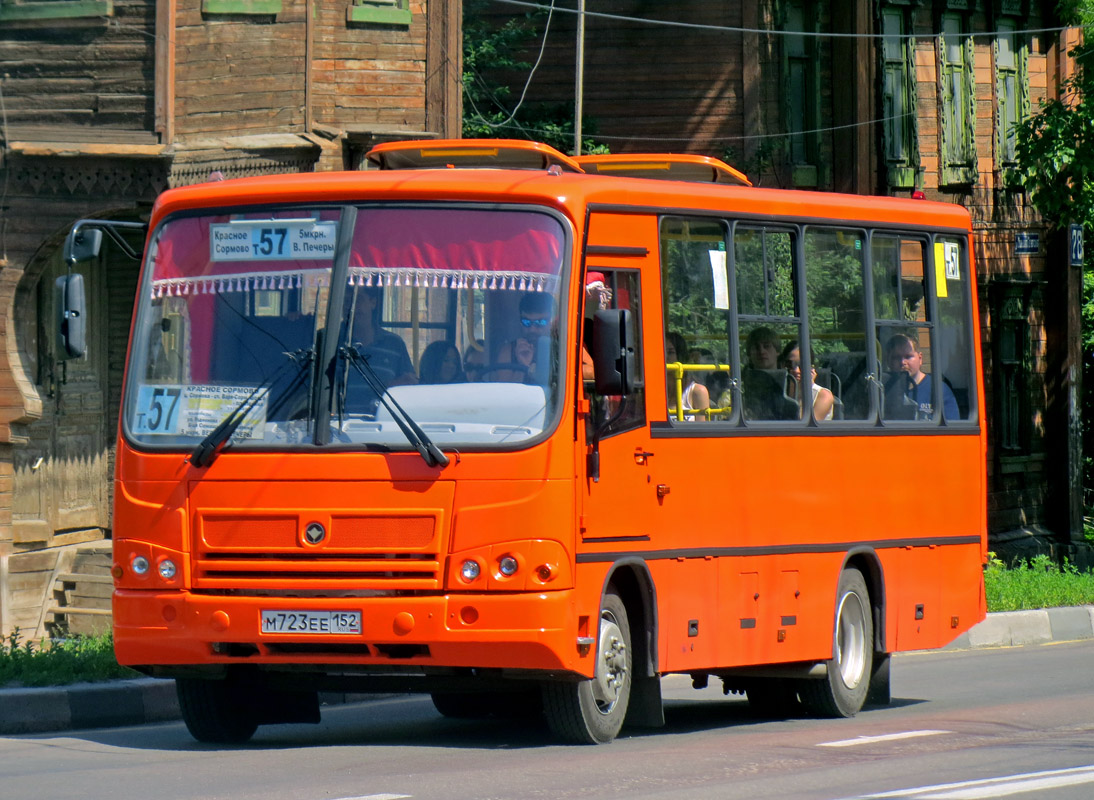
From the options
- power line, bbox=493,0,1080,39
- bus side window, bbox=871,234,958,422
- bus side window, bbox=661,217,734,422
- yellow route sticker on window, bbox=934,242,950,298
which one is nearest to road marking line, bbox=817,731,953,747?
bus side window, bbox=661,217,734,422

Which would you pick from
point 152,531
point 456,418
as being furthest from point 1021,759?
point 152,531

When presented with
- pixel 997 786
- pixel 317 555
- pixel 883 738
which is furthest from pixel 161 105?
pixel 997 786

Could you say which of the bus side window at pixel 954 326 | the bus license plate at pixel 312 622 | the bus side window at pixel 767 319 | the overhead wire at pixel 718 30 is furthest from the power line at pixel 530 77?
the bus license plate at pixel 312 622

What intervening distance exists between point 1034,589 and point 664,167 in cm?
972

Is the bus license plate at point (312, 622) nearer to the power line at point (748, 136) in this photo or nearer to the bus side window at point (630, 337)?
the bus side window at point (630, 337)

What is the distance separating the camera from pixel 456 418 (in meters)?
9.05

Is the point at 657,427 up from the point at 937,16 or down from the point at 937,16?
down

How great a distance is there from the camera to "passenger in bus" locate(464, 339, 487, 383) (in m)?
9.10

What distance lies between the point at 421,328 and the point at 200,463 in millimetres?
1230

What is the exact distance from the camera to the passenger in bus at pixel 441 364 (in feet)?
29.9

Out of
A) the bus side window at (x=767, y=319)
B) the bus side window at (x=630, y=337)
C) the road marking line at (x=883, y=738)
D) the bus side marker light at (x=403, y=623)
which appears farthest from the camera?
the bus side window at (x=767, y=319)

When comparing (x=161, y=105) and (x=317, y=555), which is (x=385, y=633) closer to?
(x=317, y=555)

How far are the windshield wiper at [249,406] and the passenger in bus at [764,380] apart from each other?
8.93ft

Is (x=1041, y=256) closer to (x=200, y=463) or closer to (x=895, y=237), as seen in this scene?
(x=895, y=237)
